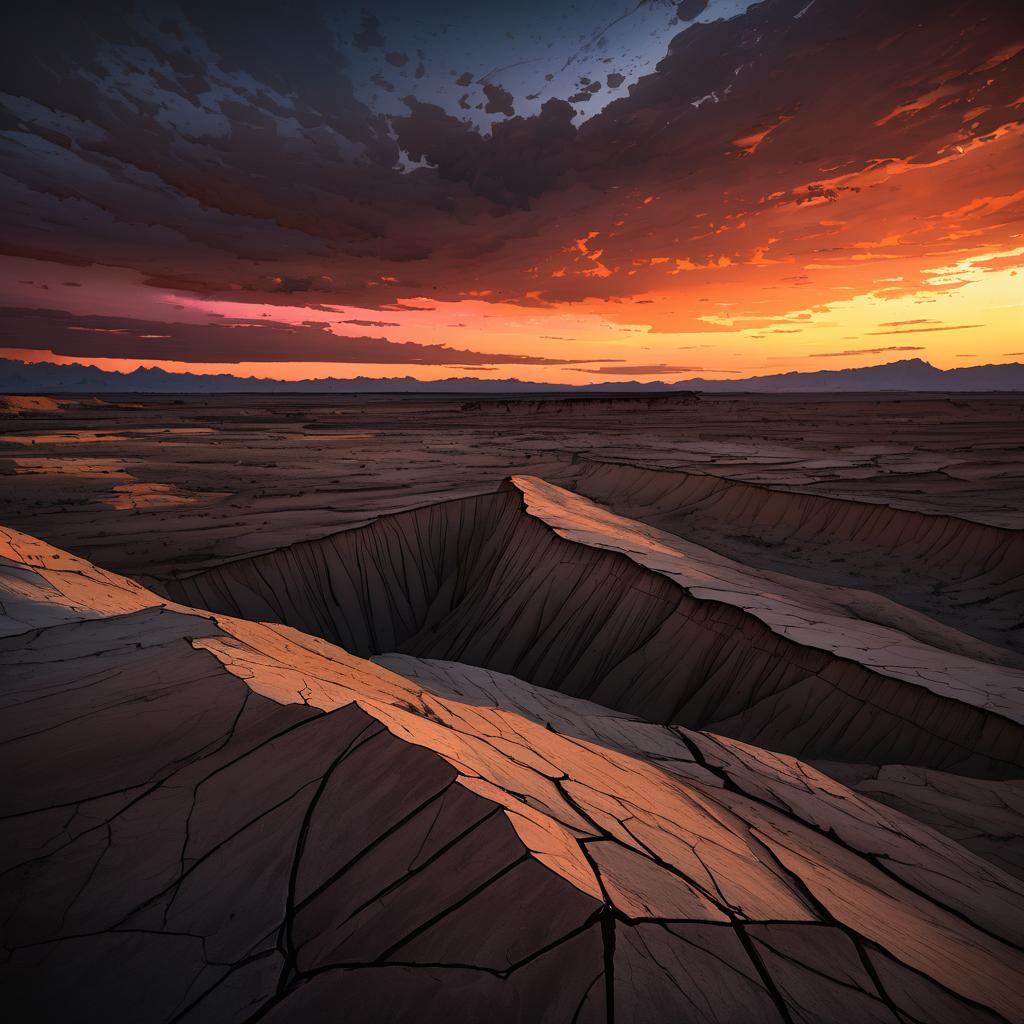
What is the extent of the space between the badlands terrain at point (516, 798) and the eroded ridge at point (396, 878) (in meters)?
0.01

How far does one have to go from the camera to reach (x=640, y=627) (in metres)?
7.17

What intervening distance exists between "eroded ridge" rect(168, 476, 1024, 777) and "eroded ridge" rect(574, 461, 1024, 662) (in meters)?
2.15

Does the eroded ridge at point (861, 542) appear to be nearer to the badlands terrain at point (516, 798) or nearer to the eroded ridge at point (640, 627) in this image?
the badlands terrain at point (516, 798)

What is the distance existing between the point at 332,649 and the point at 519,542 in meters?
5.63

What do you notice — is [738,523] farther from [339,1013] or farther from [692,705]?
[339,1013]

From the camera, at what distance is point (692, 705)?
6281mm

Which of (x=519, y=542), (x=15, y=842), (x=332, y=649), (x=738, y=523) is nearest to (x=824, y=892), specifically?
(x=15, y=842)

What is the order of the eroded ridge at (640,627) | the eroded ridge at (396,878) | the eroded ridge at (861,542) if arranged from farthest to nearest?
the eroded ridge at (861,542) → the eroded ridge at (640,627) → the eroded ridge at (396,878)

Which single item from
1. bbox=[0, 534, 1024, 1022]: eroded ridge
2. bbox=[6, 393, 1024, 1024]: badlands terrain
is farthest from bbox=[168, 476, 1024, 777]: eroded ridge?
bbox=[0, 534, 1024, 1022]: eroded ridge

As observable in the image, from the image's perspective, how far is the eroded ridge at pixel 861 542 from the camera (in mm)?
9422

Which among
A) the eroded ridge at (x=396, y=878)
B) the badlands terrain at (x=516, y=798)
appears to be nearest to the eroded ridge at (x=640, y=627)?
the badlands terrain at (x=516, y=798)

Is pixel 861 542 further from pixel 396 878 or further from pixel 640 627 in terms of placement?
pixel 396 878

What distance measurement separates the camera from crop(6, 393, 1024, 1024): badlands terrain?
5.07 feet

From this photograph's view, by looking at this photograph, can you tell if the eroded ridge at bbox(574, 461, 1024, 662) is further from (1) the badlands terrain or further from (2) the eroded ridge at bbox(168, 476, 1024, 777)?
(2) the eroded ridge at bbox(168, 476, 1024, 777)
